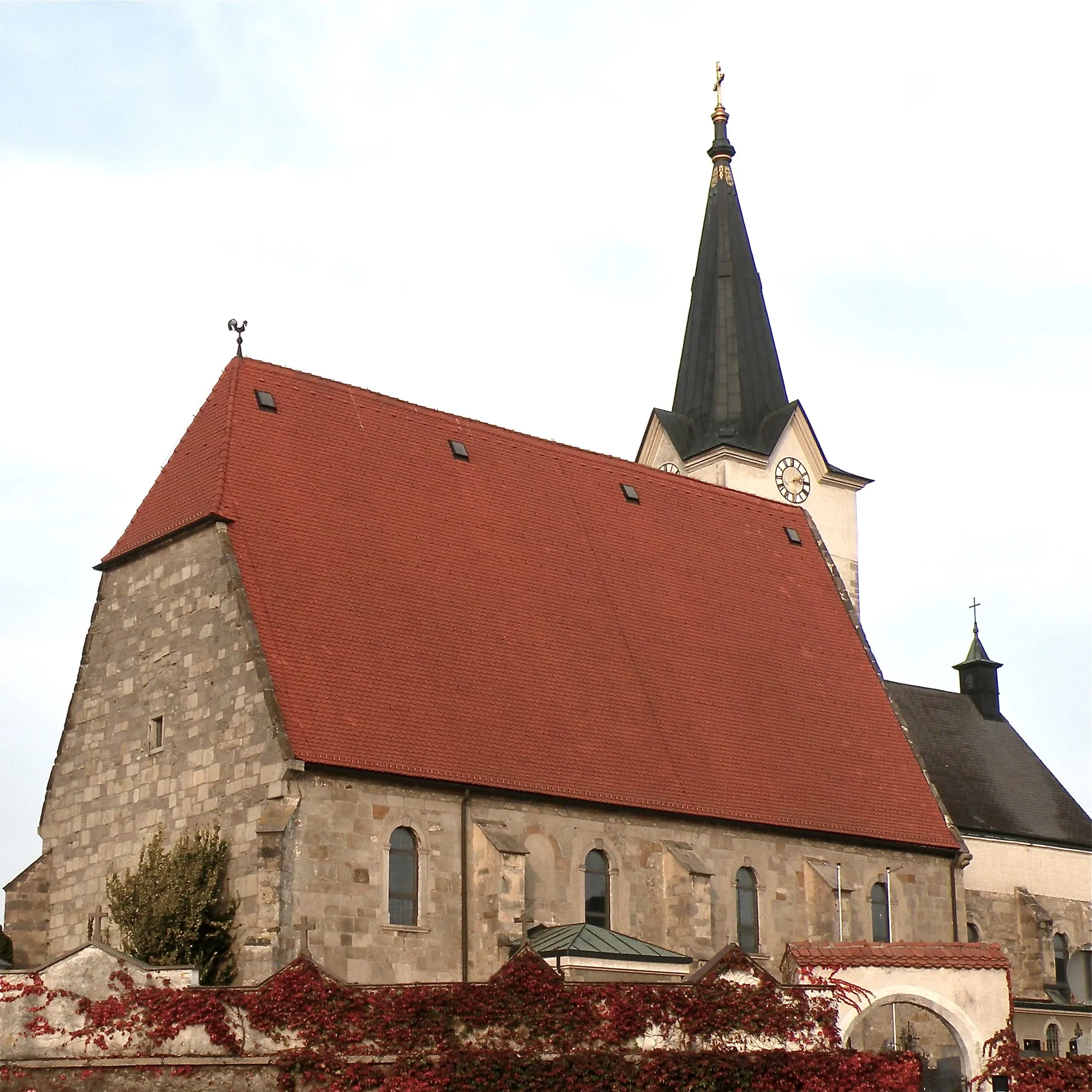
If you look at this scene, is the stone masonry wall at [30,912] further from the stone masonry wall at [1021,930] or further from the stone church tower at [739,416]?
the stone masonry wall at [1021,930]

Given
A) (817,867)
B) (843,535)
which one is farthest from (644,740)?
(843,535)

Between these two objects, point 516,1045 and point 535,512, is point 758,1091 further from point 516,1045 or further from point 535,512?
point 535,512

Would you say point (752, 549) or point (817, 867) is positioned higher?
point (752, 549)

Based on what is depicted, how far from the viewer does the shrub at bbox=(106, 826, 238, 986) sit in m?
26.0

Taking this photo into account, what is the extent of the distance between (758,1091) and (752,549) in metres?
18.7

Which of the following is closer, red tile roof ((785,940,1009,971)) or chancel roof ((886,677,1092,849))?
red tile roof ((785,940,1009,971))

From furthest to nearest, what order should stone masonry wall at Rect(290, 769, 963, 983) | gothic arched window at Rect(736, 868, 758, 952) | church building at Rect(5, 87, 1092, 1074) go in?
gothic arched window at Rect(736, 868, 758, 952) < church building at Rect(5, 87, 1092, 1074) < stone masonry wall at Rect(290, 769, 963, 983)

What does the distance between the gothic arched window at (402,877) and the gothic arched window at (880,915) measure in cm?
990

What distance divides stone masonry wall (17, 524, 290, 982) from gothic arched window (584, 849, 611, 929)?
224 inches

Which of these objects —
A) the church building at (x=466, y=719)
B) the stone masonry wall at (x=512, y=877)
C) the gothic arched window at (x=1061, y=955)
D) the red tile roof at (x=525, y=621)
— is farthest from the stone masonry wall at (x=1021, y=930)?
the stone masonry wall at (x=512, y=877)

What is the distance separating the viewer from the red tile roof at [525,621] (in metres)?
28.6

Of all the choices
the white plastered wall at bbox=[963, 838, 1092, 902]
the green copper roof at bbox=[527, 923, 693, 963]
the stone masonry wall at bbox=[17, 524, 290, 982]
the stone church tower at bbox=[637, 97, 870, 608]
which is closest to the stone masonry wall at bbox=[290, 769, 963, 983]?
the green copper roof at bbox=[527, 923, 693, 963]

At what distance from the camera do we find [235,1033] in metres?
21.2

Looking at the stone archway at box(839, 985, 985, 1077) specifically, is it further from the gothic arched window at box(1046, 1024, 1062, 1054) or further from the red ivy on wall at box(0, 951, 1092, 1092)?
the gothic arched window at box(1046, 1024, 1062, 1054)
